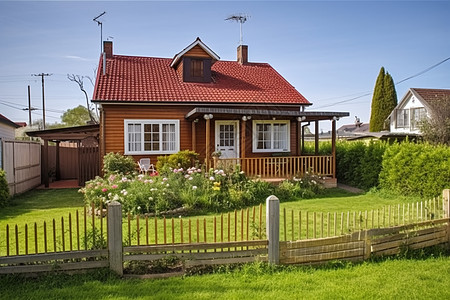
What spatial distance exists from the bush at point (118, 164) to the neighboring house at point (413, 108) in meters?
28.2

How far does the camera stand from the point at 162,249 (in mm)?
4910

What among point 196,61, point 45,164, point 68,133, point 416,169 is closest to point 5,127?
point 68,133

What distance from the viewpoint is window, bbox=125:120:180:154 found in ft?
49.8

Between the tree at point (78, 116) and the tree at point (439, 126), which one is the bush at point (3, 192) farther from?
the tree at point (78, 116)

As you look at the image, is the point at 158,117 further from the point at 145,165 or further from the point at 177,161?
the point at 177,161

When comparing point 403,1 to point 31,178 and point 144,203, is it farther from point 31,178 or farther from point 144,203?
point 31,178

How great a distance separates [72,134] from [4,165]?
192 inches

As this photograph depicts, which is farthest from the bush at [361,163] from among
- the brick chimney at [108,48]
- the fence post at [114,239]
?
the brick chimney at [108,48]

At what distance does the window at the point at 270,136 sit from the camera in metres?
16.7

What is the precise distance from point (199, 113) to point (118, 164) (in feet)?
12.0

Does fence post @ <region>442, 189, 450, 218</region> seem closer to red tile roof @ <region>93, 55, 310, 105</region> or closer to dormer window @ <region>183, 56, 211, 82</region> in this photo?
red tile roof @ <region>93, 55, 310, 105</region>

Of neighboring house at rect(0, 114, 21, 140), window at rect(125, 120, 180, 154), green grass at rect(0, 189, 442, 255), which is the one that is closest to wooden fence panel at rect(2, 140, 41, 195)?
green grass at rect(0, 189, 442, 255)

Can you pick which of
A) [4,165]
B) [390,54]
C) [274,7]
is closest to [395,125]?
[390,54]

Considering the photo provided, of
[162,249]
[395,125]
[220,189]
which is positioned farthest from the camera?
[395,125]
